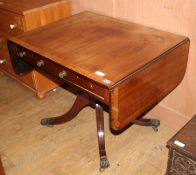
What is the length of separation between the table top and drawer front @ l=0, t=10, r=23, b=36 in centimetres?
143

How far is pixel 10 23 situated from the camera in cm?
235

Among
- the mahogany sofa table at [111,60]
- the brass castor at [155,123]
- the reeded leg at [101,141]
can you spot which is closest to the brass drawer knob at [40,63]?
the mahogany sofa table at [111,60]

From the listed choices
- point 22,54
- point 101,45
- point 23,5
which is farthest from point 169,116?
point 23,5

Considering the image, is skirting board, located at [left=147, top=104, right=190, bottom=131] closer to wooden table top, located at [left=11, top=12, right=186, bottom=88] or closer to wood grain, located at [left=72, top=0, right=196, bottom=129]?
wood grain, located at [left=72, top=0, right=196, bottom=129]

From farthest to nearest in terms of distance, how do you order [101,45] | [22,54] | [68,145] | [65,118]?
1. [65,118]
2. [68,145]
3. [22,54]
4. [101,45]

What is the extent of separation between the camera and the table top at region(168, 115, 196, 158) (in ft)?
5.14

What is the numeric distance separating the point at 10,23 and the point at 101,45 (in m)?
1.02

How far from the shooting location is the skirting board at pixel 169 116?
2.13 m

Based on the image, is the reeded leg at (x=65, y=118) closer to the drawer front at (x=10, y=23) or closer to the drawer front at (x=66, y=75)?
the drawer front at (x=66, y=75)

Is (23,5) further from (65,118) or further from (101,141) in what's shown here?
(101,141)

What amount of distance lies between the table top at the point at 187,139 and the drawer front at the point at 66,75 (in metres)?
0.49

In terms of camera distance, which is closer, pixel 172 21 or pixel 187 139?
pixel 187 139

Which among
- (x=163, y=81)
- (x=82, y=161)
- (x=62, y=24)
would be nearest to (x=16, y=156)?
(x=82, y=161)

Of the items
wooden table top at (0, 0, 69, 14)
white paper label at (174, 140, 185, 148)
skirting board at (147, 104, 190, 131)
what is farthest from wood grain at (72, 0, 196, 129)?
white paper label at (174, 140, 185, 148)
